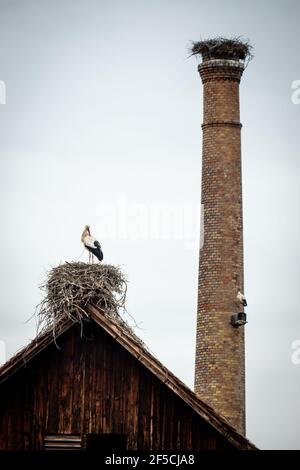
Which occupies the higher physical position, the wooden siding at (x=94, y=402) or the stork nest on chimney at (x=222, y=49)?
the stork nest on chimney at (x=222, y=49)

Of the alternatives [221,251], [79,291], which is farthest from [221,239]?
[79,291]

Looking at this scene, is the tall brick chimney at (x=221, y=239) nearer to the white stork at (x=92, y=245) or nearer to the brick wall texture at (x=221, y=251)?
the brick wall texture at (x=221, y=251)

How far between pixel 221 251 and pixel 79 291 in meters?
16.9

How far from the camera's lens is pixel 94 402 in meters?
19.4

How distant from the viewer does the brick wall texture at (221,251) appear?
35.7m

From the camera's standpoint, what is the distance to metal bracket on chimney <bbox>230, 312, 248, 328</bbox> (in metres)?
35.9

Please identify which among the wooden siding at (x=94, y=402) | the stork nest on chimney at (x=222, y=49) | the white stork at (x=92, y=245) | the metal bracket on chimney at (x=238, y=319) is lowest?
the wooden siding at (x=94, y=402)

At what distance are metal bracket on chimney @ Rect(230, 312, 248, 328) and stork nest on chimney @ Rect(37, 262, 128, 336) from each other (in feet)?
51.0

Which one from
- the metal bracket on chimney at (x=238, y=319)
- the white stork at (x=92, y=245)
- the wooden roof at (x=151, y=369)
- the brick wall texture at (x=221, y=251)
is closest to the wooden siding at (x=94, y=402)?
the wooden roof at (x=151, y=369)

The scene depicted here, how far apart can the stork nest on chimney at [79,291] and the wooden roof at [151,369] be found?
14.2 inches

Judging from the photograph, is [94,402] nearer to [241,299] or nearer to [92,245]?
[92,245]

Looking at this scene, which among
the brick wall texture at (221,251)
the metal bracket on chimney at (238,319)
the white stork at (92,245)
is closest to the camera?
the white stork at (92,245)
